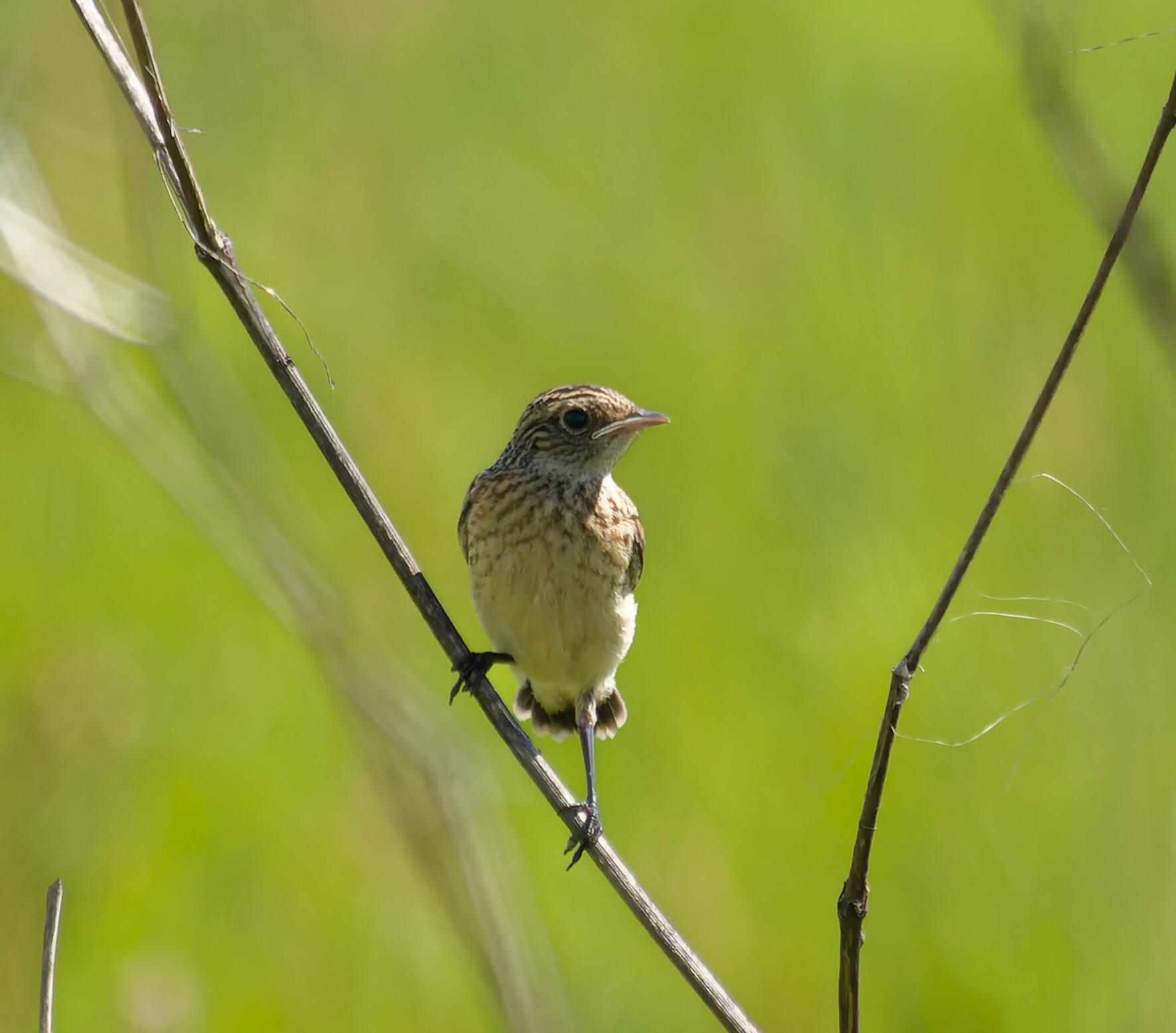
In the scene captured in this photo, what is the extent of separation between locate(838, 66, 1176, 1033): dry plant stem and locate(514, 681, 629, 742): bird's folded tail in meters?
2.76

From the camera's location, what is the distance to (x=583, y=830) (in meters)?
3.17

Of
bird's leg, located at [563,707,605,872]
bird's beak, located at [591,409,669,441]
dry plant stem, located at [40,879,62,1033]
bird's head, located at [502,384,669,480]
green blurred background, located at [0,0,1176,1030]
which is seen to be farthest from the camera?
green blurred background, located at [0,0,1176,1030]

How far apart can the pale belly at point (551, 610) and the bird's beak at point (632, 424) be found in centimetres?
43

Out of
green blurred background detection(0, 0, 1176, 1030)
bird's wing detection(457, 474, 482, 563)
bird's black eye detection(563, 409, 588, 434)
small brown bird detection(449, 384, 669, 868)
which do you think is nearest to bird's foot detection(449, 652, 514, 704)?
small brown bird detection(449, 384, 669, 868)

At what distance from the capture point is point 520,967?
9.96 ft

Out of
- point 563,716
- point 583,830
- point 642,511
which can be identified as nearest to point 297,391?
point 583,830

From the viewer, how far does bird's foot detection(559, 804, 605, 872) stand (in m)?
3.10

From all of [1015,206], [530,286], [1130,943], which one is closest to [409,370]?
[530,286]

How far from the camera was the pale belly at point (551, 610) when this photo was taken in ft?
14.7

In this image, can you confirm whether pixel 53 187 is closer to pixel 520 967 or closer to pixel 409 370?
pixel 409 370

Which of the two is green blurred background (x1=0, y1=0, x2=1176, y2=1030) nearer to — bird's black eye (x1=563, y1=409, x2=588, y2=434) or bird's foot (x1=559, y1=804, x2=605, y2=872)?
bird's foot (x1=559, y1=804, x2=605, y2=872)

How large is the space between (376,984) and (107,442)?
10.4 ft

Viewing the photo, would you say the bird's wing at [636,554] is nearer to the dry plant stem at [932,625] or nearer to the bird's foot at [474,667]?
the bird's foot at [474,667]

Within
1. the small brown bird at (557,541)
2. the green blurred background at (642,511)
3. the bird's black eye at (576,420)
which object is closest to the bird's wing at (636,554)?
the small brown bird at (557,541)
